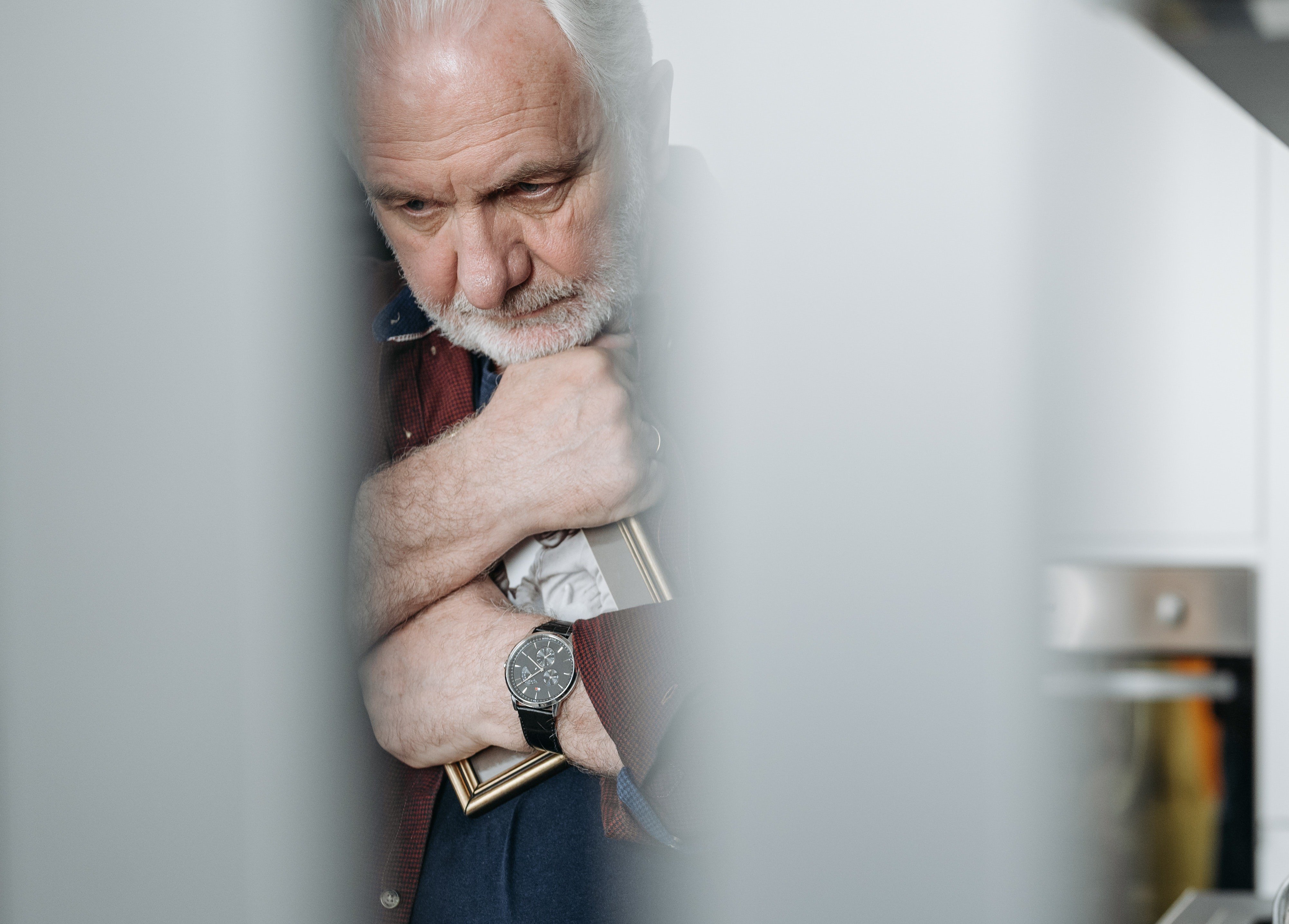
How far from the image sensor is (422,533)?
0.78 m

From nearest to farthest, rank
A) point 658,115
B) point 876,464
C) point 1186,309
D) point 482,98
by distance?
point 876,464, point 658,115, point 482,98, point 1186,309

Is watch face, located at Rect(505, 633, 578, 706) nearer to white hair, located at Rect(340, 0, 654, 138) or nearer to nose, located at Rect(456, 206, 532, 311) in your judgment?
nose, located at Rect(456, 206, 532, 311)

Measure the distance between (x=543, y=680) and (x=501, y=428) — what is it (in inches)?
7.6

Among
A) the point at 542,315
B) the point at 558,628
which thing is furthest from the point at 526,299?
the point at 558,628

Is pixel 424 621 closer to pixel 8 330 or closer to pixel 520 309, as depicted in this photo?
pixel 520 309

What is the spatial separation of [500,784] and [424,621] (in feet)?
0.43

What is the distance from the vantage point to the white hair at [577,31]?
667 mm

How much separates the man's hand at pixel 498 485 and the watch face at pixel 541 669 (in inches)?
2.8

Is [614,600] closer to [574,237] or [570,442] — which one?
[570,442]

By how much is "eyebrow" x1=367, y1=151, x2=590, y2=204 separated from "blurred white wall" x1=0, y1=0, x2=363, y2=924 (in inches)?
1.6

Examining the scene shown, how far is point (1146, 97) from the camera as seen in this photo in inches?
83.0

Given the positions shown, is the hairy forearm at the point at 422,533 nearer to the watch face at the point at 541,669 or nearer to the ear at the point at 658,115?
the watch face at the point at 541,669

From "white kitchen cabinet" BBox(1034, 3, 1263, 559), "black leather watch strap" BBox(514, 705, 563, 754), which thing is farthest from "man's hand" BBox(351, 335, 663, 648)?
"white kitchen cabinet" BBox(1034, 3, 1263, 559)

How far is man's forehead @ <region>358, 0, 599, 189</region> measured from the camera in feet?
2.38
